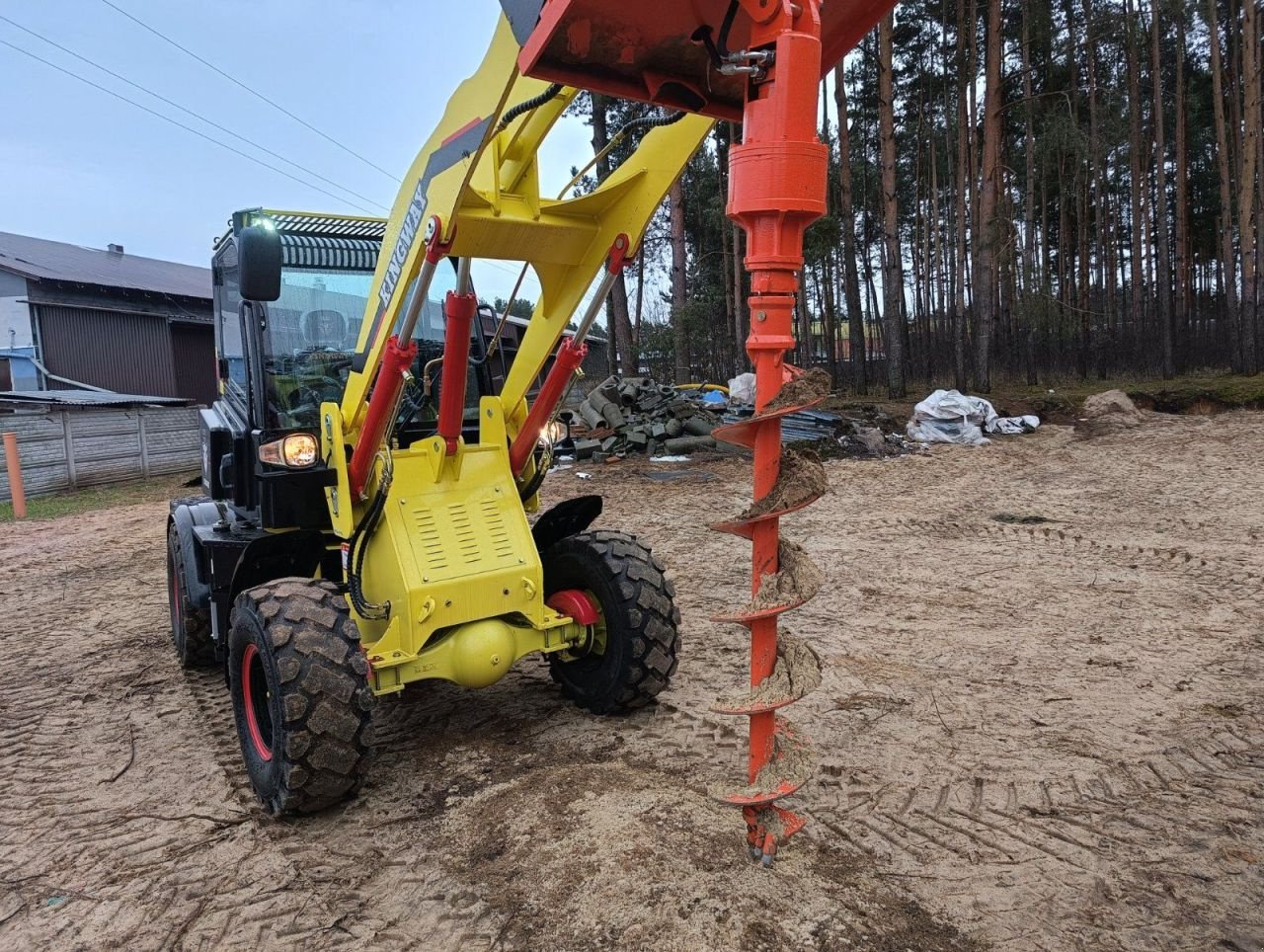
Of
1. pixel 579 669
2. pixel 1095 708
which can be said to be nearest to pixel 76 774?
pixel 579 669

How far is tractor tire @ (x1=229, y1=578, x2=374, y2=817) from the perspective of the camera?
3.26 meters

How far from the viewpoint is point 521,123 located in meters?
3.28

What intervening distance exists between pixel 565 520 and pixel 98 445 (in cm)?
1472

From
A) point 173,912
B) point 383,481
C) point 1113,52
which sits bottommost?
point 173,912

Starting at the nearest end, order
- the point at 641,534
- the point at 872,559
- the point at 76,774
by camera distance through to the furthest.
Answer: the point at 76,774, the point at 872,559, the point at 641,534

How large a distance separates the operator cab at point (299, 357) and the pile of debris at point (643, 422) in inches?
383

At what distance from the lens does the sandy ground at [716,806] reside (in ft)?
9.02

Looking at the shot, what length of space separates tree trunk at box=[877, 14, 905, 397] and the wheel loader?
15403mm

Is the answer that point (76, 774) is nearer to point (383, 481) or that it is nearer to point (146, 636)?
point (383, 481)

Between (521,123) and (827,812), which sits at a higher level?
(521,123)

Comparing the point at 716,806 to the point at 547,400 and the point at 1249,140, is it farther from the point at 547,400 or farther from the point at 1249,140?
the point at 1249,140

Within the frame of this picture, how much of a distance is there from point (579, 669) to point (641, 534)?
4.98 meters

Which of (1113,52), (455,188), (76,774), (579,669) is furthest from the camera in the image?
(1113,52)

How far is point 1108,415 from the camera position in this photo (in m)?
16.2
